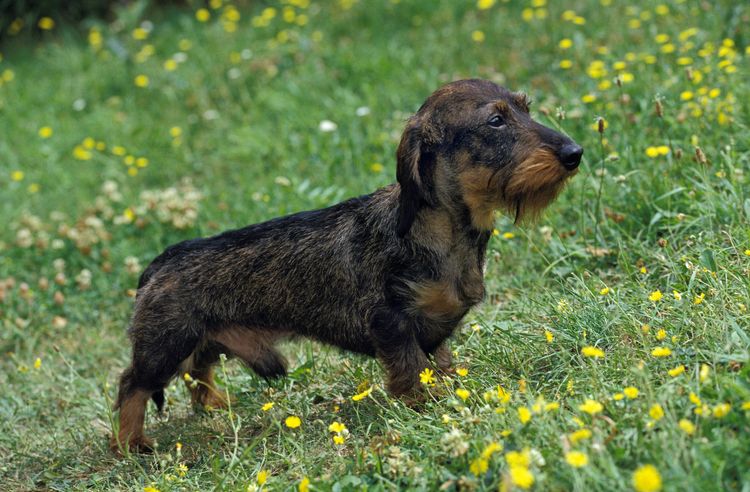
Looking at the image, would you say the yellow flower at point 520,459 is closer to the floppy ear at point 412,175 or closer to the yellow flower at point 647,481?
the yellow flower at point 647,481

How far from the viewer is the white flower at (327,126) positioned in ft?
24.4

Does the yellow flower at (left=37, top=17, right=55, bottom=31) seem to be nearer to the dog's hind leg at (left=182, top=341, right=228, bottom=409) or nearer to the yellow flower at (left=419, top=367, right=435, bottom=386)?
the dog's hind leg at (left=182, top=341, right=228, bottom=409)

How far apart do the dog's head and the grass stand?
0.62m

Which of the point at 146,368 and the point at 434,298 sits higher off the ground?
the point at 434,298

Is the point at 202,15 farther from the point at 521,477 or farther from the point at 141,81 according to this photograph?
the point at 521,477

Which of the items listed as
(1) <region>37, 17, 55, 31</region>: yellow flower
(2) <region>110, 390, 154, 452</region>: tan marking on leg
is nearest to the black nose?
(2) <region>110, 390, 154, 452</region>: tan marking on leg

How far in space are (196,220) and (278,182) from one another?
2.73 feet

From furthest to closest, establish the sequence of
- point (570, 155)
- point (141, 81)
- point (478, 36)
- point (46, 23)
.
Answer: point (46, 23) → point (141, 81) → point (478, 36) → point (570, 155)

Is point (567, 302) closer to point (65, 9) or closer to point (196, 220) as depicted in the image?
point (196, 220)

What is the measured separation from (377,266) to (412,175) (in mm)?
490

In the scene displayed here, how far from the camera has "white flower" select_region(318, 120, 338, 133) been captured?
7.43 metres

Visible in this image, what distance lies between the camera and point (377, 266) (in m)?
4.29

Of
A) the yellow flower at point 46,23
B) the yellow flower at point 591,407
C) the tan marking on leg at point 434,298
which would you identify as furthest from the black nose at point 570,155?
the yellow flower at point 46,23

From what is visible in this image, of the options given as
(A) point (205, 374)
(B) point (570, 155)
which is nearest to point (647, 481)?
(B) point (570, 155)
